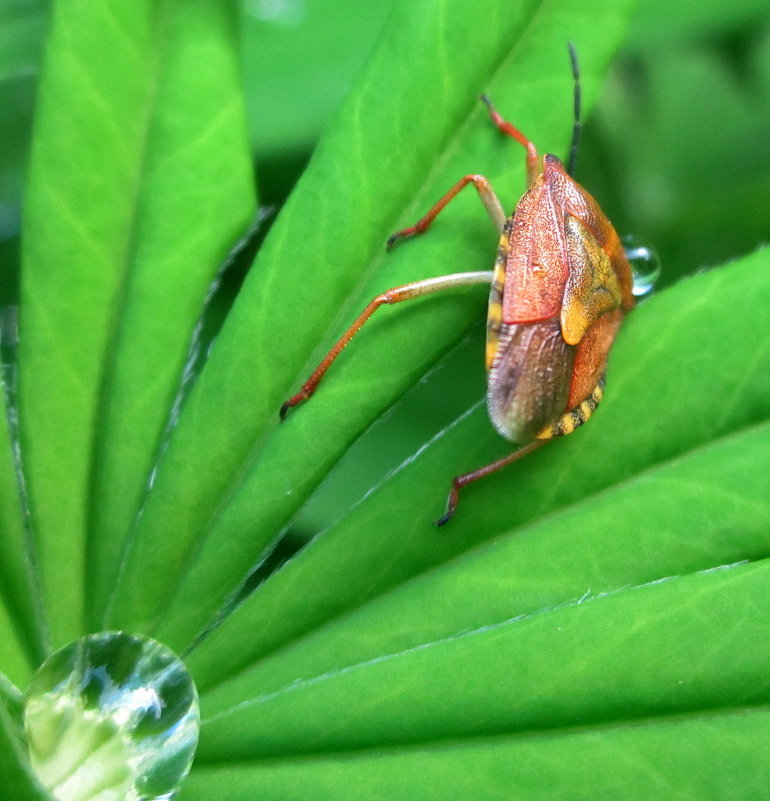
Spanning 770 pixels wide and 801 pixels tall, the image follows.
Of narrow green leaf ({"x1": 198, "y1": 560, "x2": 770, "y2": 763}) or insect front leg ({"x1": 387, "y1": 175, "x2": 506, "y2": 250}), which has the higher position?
insect front leg ({"x1": 387, "y1": 175, "x2": 506, "y2": 250})

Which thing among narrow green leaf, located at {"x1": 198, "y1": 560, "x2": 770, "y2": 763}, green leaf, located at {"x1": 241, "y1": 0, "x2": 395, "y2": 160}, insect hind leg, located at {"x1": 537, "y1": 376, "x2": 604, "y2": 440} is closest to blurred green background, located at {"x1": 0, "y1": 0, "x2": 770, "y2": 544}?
green leaf, located at {"x1": 241, "y1": 0, "x2": 395, "y2": 160}

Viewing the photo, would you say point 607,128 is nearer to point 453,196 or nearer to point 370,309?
point 453,196

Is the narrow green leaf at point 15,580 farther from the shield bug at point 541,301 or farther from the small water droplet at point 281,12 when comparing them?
the small water droplet at point 281,12

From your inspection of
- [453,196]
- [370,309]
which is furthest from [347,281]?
[453,196]

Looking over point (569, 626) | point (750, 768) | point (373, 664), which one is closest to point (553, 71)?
point (569, 626)

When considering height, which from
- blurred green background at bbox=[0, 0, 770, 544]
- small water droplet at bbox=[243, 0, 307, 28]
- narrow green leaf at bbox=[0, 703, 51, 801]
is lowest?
blurred green background at bbox=[0, 0, 770, 544]

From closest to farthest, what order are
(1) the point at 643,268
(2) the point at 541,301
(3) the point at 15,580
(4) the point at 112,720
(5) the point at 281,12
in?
(4) the point at 112,720 → (3) the point at 15,580 → (2) the point at 541,301 → (1) the point at 643,268 → (5) the point at 281,12

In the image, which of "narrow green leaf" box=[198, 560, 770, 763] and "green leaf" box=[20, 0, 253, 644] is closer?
"narrow green leaf" box=[198, 560, 770, 763]

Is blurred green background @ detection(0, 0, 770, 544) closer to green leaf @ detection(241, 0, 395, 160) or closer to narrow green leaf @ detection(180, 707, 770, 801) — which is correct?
green leaf @ detection(241, 0, 395, 160)
